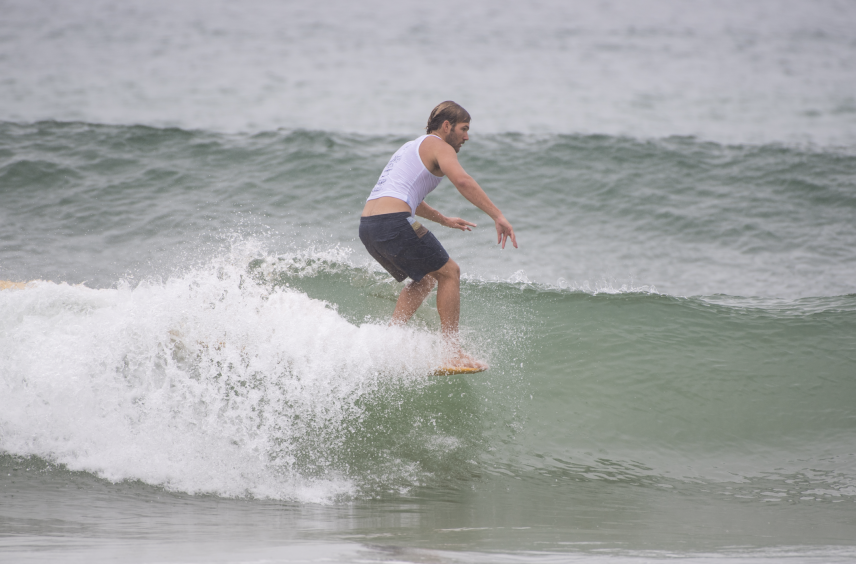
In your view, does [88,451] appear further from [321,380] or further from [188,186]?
[188,186]

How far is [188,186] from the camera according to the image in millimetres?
9805

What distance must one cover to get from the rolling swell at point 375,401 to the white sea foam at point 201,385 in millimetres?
11

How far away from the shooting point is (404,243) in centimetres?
387

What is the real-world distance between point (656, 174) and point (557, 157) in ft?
5.59

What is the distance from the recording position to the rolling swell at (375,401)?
12.0 ft

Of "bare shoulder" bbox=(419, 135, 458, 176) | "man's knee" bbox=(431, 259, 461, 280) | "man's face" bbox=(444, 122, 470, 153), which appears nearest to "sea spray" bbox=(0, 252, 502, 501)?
"man's knee" bbox=(431, 259, 461, 280)

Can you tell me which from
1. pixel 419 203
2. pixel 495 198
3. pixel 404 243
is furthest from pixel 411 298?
pixel 495 198

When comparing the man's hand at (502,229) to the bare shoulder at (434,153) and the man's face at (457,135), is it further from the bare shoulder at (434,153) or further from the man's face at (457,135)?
the man's face at (457,135)

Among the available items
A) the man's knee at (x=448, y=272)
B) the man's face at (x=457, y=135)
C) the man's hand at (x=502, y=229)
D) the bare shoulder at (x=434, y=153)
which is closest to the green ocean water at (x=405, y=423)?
the man's knee at (x=448, y=272)

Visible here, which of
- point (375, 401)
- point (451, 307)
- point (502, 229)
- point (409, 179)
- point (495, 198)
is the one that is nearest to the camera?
point (502, 229)

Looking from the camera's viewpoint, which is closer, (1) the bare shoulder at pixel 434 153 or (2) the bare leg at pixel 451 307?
(1) the bare shoulder at pixel 434 153

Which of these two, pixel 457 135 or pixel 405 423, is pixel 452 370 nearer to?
pixel 405 423

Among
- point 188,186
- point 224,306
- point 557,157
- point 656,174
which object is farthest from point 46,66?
point 224,306

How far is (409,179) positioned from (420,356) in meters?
1.10
